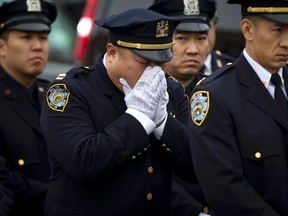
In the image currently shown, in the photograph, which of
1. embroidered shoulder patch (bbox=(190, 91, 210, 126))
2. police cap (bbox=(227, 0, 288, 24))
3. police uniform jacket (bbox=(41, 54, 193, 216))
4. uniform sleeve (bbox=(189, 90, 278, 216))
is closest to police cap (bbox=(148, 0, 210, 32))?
police uniform jacket (bbox=(41, 54, 193, 216))

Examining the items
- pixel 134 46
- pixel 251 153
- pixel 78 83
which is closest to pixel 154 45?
pixel 134 46

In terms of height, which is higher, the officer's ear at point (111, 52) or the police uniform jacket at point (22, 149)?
the officer's ear at point (111, 52)

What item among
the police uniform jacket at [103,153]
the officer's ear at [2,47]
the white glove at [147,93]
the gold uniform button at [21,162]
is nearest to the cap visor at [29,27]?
the officer's ear at [2,47]

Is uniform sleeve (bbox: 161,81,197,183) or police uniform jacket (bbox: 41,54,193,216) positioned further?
uniform sleeve (bbox: 161,81,197,183)

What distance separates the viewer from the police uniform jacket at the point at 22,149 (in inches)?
233

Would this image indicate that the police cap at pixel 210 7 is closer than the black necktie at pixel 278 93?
No

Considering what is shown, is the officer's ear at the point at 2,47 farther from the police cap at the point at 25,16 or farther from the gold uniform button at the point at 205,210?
the gold uniform button at the point at 205,210

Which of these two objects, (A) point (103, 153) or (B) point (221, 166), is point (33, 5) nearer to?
(A) point (103, 153)

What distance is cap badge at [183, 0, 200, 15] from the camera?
6.25 metres

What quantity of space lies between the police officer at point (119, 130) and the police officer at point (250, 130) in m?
0.26

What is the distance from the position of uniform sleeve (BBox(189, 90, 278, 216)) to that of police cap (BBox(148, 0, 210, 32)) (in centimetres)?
166

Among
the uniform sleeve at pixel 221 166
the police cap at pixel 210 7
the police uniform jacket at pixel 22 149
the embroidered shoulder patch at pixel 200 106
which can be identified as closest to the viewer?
the uniform sleeve at pixel 221 166

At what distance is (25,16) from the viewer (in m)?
6.53

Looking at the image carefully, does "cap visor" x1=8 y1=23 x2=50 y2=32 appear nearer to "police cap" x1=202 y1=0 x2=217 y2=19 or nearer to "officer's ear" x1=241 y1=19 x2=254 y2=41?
"police cap" x1=202 y1=0 x2=217 y2=19
